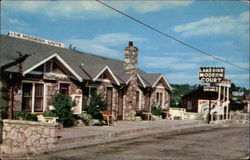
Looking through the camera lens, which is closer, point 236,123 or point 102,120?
point 102,120

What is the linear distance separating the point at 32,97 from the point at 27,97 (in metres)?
0.27

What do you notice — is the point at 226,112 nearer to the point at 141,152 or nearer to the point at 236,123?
the point at 236,123

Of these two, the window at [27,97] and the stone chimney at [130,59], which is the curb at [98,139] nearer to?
the window at [27,97]

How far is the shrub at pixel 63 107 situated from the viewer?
18156 millimetres

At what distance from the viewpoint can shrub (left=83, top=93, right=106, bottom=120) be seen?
69.3ft

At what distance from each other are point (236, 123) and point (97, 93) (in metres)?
16.6

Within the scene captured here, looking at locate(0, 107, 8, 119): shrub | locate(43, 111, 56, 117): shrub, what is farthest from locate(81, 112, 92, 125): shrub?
locate(0, 107, 8, 119): shrub

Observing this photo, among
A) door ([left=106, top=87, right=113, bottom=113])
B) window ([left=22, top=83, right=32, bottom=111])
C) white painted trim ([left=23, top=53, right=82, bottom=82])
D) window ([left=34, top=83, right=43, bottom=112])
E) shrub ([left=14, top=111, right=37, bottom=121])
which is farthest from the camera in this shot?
door ([left=106, top=87, right=113, bottom=113])

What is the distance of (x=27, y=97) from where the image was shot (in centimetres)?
1789

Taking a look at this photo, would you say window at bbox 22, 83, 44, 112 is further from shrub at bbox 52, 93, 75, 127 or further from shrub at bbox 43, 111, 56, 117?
shrub at bbox 52, 93, 75, 127

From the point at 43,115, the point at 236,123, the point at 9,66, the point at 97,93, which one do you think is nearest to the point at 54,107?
the point at 43,115

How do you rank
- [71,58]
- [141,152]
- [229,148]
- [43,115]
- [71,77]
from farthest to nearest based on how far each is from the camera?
[71,58], [71,77], [43,115], [229,148], [141,152]

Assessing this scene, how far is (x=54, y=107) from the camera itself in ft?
60.3

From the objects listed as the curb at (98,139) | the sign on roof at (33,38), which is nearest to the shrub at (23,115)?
the curb at (98,139)
